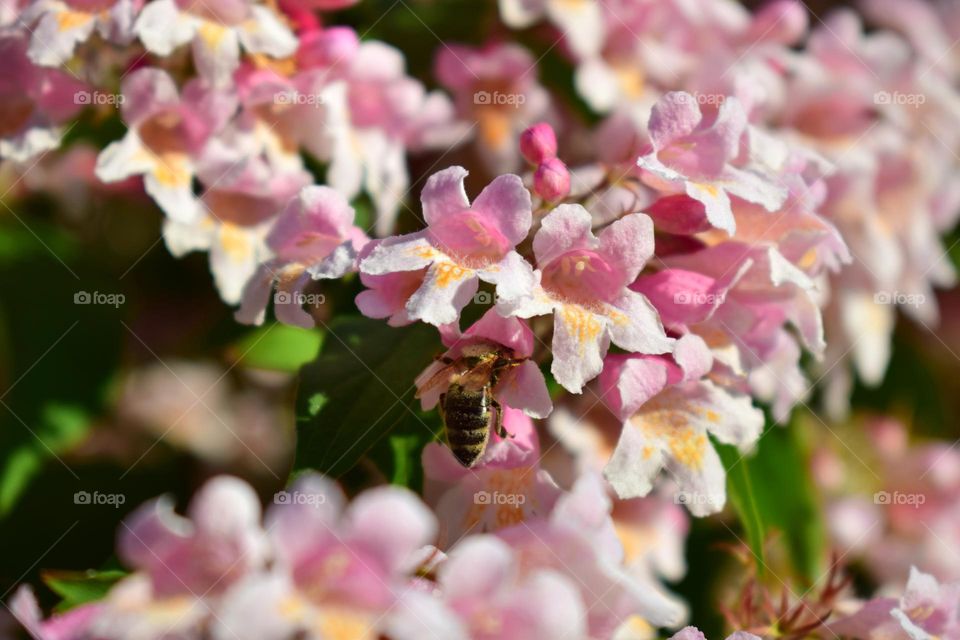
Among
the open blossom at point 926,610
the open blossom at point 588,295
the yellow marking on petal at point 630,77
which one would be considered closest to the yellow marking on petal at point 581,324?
the open blossom at point 588,295

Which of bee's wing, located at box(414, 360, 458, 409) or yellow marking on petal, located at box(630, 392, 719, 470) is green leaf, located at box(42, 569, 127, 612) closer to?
bee's wing, located at box(414, 360, 458, 409)

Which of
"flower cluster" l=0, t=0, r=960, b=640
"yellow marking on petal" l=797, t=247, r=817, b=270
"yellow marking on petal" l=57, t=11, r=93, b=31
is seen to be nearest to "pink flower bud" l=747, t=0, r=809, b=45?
"flower cluster" l=0, t=0, r=960, b=640

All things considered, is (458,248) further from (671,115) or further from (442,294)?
(671,115)

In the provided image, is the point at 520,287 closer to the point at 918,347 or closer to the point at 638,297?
the point at 638,297

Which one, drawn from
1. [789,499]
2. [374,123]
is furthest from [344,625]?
[789,499]

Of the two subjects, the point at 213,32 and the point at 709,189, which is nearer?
the point at 709,189

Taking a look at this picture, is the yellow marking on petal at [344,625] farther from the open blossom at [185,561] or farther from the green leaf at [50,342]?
the green leaf at [50,342]

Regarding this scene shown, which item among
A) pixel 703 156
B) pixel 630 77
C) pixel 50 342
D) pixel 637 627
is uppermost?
pixel 703 156
